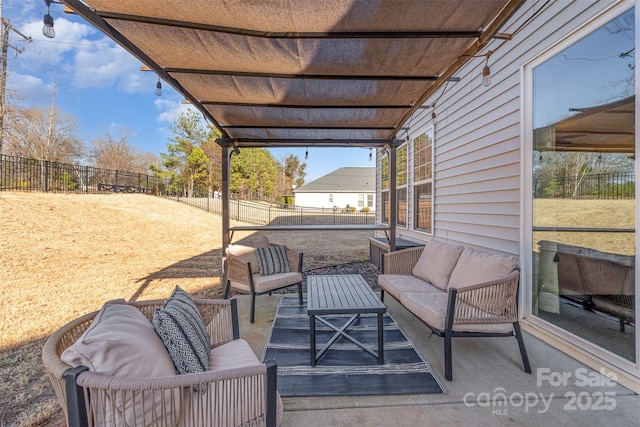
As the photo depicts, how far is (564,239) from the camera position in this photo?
105 inches

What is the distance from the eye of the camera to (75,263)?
5969mm

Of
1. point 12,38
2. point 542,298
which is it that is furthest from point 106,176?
point 542,298

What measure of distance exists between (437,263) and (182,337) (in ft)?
9.10

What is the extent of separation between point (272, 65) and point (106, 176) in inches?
678

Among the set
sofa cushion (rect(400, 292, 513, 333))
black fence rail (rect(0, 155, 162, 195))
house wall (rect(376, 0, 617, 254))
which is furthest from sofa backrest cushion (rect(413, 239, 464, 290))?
black fence rail (rect(0, 155, 162, 195))

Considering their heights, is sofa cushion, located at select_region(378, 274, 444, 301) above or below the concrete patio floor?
above

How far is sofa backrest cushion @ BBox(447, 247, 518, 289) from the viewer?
252cm

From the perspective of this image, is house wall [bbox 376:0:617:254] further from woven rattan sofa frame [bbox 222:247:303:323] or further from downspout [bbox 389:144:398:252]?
woven rattan sofa frame [bbox 222:247:303:323]

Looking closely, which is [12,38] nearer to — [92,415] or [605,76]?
[92,415]

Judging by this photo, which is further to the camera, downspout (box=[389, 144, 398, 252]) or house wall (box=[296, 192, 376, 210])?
house wall (box=[296, 192, 376, 210])

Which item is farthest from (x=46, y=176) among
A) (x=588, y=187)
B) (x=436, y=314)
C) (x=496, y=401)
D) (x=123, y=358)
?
(x=588, y=187)

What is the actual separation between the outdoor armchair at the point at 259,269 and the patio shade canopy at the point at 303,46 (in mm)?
1868

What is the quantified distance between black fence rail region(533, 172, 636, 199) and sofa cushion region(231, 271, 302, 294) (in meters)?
2.86

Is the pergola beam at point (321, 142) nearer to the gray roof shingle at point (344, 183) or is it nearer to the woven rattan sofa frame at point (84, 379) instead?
the woven rattan sofa frame at point (84, 379)
